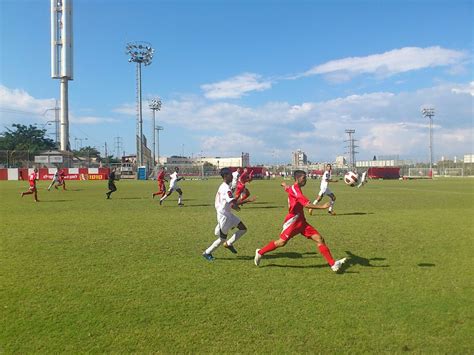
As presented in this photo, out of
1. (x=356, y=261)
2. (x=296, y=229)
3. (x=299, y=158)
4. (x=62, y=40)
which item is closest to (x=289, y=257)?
(x=296, y=229)

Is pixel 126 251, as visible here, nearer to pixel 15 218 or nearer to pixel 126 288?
pixel 126 288

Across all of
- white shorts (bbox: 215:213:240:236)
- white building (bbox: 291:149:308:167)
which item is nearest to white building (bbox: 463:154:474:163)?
white building (bbox: 291:149:308:167)

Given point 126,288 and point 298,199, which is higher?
point 298,199

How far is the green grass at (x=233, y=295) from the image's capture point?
4836mm

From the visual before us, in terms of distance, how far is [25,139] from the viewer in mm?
107938

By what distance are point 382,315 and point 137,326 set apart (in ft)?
10.4

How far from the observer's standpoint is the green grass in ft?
15.9

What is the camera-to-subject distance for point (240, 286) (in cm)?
681

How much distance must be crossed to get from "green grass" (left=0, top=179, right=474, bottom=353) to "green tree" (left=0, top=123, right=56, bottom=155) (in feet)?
344

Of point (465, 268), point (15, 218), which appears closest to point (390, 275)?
point (465, 268)

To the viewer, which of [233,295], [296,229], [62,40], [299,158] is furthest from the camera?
[299,158]

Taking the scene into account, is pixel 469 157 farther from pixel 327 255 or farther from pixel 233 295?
pixel 233 295

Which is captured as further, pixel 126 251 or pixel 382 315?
pixel 126 251

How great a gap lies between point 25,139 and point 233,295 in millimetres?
115608
